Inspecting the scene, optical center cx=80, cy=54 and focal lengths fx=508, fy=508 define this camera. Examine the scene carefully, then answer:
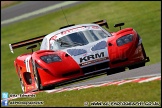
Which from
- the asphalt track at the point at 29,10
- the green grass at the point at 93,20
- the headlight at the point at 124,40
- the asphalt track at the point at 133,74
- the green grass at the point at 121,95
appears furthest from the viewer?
the asphalt track at the point at 29,10

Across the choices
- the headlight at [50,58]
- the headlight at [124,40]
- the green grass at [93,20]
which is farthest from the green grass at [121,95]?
the green grass at [93,20]

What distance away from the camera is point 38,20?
989 inches

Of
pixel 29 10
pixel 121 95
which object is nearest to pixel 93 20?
pixel 29 10

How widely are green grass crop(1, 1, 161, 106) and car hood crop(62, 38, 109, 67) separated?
19.7ft

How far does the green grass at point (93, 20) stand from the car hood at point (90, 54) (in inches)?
236

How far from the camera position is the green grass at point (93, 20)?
17.6m

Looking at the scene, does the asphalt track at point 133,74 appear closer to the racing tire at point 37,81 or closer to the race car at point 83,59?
the race car at point 83,59

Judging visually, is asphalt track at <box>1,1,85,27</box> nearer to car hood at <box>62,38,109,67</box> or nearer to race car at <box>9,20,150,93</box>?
race car at <box>9,20,150,93</box>

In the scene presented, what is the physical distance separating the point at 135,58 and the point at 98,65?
2.92 feet

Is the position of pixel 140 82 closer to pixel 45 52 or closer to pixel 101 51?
pixel 101 51

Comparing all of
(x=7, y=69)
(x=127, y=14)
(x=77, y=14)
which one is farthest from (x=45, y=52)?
(x=77, y=14)

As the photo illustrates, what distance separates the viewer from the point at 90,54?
9.84m

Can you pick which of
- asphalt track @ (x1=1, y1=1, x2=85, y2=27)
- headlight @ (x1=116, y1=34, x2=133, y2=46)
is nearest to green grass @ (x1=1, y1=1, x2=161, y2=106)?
asphalt track @ (x1=1, y1=1, x2=85, y2=27)

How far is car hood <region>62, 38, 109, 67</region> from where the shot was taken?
9750mm
